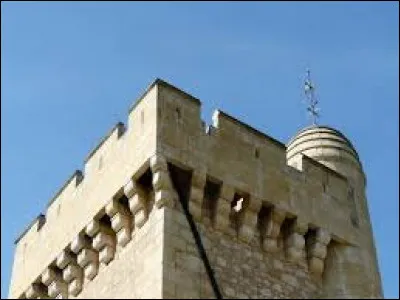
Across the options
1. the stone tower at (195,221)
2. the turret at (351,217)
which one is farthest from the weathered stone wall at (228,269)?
the turret at (351,217)

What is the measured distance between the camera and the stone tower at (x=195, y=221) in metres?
10.2

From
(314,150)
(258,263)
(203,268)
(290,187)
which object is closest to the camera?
(203,268)

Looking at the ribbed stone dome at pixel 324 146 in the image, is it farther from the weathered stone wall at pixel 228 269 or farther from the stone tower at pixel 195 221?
the weathered stone wall at pixel 228 269

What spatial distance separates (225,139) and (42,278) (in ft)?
10.4

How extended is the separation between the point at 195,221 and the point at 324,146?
11.2 ft

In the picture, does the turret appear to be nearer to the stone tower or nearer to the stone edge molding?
the stone tower

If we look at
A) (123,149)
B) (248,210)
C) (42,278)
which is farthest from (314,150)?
(42,278)

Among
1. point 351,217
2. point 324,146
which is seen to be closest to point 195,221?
point 351,217

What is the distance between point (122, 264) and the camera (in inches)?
416

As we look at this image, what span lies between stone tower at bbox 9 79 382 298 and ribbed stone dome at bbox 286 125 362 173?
0.46 m

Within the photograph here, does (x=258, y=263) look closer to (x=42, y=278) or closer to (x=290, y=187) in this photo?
(x=290, y=187)

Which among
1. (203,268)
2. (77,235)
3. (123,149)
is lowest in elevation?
(203,268)

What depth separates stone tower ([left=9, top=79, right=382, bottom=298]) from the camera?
1017cm

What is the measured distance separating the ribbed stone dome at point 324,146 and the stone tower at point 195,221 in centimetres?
46
